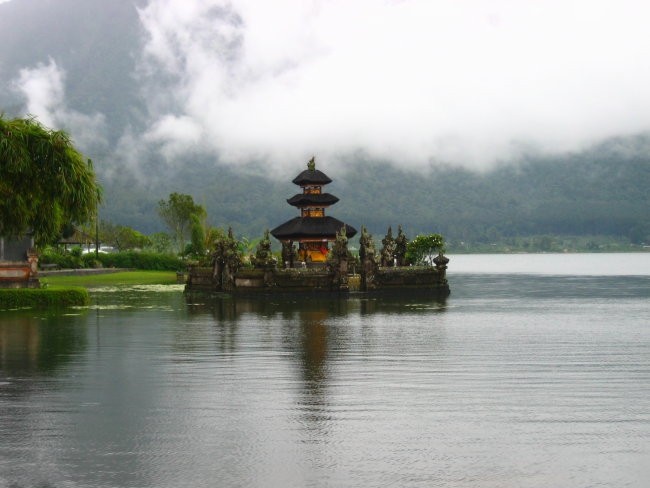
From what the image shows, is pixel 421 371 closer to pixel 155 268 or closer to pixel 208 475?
pixel 208 475

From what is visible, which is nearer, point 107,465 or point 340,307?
point 107,465

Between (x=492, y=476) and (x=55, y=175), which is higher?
(x=55, y=175)

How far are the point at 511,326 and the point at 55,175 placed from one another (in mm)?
20664

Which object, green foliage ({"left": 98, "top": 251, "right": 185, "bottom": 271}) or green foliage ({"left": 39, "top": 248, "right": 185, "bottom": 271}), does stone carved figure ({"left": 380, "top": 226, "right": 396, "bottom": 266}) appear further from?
green foliage ({"left": 98, "top": 251, "right": 185, "bottom": 271})

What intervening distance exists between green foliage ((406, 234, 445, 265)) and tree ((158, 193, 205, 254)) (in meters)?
47.4

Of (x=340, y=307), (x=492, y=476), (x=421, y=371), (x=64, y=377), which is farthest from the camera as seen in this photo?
(x=340, y=307)

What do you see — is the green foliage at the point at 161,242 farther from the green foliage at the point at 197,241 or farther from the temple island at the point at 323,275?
the temple island at the point at 323,275

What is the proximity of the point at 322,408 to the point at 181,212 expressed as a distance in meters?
115

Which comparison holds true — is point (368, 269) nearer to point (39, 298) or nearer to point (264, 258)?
point (264, 258)

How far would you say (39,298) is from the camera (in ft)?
137

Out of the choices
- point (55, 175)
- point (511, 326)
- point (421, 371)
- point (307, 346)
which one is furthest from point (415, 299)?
point (421, 371)

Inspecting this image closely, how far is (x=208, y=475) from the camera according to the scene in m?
10.4

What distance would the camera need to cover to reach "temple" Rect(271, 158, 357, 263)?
240 feet

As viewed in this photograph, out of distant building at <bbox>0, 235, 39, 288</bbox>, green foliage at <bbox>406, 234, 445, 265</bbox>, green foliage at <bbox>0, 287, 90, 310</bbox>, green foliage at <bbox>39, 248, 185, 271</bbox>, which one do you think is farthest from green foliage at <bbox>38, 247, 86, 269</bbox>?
green foliage at <bbox>0, 287, 90, 310</bbox>
